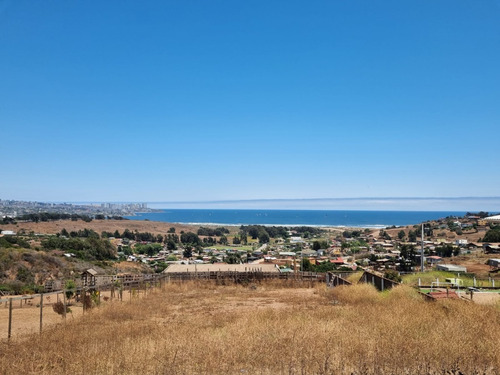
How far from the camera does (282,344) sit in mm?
8711

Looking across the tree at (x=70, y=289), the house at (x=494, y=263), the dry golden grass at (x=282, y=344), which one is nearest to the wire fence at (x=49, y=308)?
the tree at (x=70, y=289)

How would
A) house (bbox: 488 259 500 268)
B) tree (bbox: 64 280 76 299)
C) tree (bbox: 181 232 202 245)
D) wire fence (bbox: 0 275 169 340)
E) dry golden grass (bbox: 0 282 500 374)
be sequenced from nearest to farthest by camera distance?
dry golden grass (bbox: 0 282 500 374) < wire fence (bbox: 0 275 169 340) < tree (bbox: 64 280 76 299) < house (bbox: 488 259 500 268) < tree (bbox: 181 232 202 245)

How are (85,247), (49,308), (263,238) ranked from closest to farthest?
1. (49,308)
2. (85,247)
3. (263,238)

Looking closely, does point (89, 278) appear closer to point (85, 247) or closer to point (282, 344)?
point (282, 344)

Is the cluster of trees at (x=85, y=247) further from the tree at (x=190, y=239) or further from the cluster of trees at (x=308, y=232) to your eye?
the cluster of trees at (x=308, y=232)

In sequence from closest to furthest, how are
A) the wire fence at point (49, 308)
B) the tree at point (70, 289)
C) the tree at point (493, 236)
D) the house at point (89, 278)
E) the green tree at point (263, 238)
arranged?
the wire fence at point (49, 308) → the tree at point (70, 289) → the house at point (89, 278) → the tree at point (493, 236) → the green tree at point (263, 238)

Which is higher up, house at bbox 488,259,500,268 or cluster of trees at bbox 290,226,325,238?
house at bbox 488,259,500,268

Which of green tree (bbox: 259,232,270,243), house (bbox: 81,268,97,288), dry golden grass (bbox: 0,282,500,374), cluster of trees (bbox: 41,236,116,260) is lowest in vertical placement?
green tree (bbox: 259,232,270,243)

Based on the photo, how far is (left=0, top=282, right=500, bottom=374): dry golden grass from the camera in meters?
7.18

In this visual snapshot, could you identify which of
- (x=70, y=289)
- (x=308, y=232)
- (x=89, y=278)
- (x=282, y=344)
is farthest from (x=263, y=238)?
(x=282, y=344)

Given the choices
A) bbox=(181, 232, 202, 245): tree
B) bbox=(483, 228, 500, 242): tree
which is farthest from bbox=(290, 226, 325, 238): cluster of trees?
bbox=(483, 228, 500, 242): tree

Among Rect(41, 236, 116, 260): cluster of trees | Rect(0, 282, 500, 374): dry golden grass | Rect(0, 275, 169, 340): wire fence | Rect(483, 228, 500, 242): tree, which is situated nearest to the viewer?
Rect(0, 282, 500, 374): dry golden grass

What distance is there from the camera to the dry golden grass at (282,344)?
7.18 meters

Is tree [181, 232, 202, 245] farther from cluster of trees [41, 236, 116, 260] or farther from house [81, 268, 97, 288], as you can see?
house [81, 268, 97, 288]
